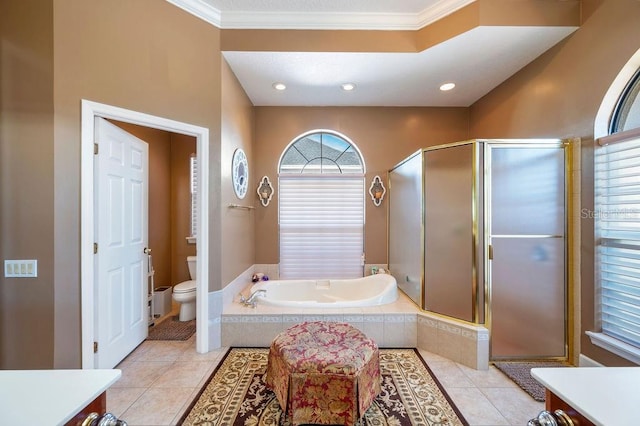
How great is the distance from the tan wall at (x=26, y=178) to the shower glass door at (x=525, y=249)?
327cm

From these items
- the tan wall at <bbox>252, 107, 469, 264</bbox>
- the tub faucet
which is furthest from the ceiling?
the tub faucet

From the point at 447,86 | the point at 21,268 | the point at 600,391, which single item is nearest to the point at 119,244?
the point at 21,268

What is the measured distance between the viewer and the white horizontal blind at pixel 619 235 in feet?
5.69

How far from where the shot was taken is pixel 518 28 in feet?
6.77

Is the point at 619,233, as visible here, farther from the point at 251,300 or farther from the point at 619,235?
the point at 251,300

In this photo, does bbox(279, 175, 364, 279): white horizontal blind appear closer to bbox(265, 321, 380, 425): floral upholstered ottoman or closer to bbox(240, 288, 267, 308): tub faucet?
bbox(240, 288, 267, 308): tub faucet

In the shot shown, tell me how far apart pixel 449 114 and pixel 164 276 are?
14.8 ft

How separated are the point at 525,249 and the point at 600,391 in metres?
1.70

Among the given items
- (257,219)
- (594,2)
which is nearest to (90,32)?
(257,219)

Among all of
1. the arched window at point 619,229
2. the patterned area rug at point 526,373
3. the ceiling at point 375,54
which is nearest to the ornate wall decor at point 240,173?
the ceiling at point 375,54

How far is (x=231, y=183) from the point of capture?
268 centimetres

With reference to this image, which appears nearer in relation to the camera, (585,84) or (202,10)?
(585,84)

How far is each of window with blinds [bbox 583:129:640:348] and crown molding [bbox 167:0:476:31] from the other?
1786 mm

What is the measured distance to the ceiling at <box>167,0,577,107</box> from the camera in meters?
2.18
